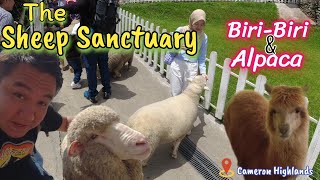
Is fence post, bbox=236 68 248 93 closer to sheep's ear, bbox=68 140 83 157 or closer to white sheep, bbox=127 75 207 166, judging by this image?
white sheep, bbox=127 75 207 166

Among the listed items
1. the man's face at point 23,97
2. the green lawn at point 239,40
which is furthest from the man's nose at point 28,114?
the green lawn at point 239,40

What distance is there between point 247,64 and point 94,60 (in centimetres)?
276

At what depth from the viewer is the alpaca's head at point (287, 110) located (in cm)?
191

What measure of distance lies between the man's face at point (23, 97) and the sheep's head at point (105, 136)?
0.52m

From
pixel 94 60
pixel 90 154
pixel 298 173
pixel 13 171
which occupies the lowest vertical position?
pixel 94 60

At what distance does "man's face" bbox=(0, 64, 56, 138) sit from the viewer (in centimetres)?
138

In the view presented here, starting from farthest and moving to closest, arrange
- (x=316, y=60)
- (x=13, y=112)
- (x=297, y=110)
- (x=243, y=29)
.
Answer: (x=316, y=60), (x=243, y=29), (x=297, y=110), (x=13, y=112)

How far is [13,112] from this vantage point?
1420 mm

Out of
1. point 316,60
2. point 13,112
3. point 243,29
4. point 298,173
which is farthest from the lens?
point 316,60

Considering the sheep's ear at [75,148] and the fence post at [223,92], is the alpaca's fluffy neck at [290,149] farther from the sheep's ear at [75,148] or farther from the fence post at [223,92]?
the fence post at [223,92]

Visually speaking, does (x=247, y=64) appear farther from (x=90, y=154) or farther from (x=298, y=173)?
(x=90, y=154)

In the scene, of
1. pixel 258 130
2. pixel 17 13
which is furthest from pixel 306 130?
pixel 17 13

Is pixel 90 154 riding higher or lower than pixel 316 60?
higher

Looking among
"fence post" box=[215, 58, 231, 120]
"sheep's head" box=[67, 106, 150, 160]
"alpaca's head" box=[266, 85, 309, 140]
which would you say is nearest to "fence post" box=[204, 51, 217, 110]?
"fence post" box=[215, 58, 231, 120]
